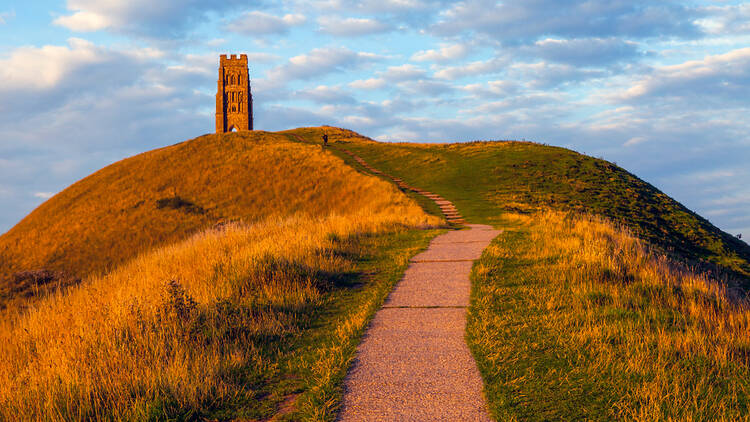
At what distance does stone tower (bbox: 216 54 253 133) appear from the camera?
93438mm

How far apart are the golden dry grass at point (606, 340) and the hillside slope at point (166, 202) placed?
1885 cm

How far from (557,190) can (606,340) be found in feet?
76.4

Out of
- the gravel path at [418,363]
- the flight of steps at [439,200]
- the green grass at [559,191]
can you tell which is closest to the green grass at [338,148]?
the flight of steps at [439,200]

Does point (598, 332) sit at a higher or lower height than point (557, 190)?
lower

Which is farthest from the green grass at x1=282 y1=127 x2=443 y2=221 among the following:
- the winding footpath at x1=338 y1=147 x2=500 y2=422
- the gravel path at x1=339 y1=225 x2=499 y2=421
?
the gravel path at x1=339 y1=225 x2=499 y2=421

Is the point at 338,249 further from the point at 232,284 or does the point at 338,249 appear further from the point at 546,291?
the point at 546,291

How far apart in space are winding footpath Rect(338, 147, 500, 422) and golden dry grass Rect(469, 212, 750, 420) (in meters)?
0.26

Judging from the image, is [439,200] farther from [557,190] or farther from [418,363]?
[418,363]

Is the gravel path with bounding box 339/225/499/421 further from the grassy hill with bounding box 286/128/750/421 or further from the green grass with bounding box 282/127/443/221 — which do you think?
the green grass with bounding box 282/127/443/221

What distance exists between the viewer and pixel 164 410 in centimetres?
441

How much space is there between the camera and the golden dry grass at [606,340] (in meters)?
4.52

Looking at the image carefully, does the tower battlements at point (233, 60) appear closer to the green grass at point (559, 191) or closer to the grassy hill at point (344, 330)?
the green grass at point (559, 191)

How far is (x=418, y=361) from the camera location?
18.0ft

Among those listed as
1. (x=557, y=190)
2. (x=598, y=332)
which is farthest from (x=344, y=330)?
(x=557, y=190)
